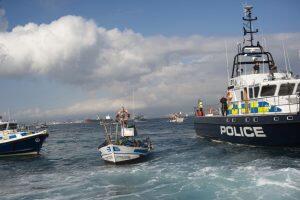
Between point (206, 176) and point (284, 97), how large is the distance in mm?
10215

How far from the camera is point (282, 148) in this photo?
979 inches

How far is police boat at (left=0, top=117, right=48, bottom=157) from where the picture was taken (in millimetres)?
34062

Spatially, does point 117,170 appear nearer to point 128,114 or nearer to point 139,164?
point 139,164

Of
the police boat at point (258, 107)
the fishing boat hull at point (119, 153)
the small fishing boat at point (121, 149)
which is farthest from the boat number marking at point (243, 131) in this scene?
the fishing boat hull at point (119, 153)

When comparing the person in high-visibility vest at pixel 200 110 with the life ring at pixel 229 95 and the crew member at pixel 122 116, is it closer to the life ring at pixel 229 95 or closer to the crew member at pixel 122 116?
the life ring at pixel 229 95

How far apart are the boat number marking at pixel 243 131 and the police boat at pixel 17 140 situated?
17122 mm

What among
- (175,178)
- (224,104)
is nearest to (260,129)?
(224,104)

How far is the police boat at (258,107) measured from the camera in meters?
24.1

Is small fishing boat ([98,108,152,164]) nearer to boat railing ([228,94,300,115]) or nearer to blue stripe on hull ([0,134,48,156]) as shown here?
boat railing ([228,94,300,115])

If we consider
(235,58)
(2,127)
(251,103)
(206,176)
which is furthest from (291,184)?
(2,127)

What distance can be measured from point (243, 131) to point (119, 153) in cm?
944

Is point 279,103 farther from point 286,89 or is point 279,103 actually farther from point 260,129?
point 260,129

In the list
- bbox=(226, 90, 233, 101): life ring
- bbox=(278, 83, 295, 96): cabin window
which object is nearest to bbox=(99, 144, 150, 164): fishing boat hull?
bbox=(226, 90, 233, 101): life ring

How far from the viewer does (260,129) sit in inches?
994
